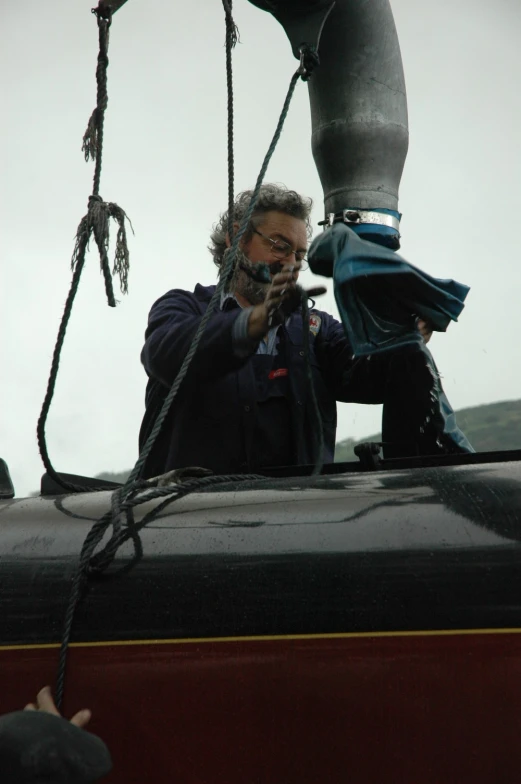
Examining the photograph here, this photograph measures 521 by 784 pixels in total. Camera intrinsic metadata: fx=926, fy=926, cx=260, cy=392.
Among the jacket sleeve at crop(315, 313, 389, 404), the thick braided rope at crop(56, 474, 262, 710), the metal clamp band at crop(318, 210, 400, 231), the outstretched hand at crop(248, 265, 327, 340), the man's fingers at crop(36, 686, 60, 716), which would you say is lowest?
the man's fingers at crop(36, 686, 60, 716)

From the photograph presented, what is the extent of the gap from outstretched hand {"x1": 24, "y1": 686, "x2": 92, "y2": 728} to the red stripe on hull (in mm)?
22

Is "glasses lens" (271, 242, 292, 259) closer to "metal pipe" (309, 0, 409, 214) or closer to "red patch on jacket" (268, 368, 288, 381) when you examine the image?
"red patch on jacket" (268, 368, 288, 381)

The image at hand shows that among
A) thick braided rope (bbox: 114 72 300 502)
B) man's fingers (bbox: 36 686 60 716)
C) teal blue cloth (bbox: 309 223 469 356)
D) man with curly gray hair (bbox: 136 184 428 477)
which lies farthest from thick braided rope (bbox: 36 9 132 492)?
man's fingers (bbox: 36 686 60 716)

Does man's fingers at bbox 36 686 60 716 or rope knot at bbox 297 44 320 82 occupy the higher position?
rope knot at bbox 297 44 320 82

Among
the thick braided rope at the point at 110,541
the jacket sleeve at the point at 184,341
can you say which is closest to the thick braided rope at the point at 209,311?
the thick braided rope at the point at 110,541

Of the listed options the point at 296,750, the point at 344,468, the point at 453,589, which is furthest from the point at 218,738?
the point at 344,468

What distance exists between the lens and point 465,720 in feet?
3.19

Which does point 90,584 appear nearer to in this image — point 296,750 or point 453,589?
point 296,750

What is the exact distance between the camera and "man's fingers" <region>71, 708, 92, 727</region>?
103 cm

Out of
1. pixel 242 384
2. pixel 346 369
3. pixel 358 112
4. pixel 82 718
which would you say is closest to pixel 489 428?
pixel 346 369

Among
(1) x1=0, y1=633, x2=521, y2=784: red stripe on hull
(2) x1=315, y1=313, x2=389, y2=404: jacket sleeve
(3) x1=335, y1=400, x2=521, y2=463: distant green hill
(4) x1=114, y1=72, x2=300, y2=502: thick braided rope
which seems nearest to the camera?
(1) x1=0, y1=633, x2=521, y2=784: red stripe on hull

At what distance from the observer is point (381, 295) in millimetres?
1710

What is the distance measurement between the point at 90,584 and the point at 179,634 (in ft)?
0.43

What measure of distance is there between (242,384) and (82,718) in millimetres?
1158
